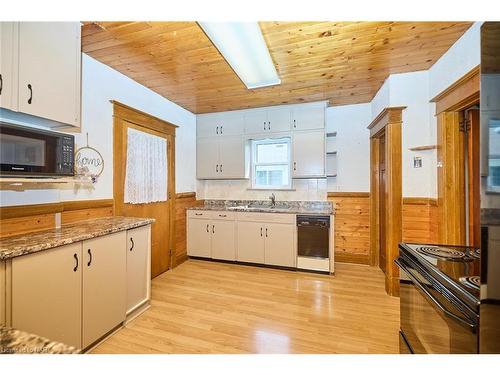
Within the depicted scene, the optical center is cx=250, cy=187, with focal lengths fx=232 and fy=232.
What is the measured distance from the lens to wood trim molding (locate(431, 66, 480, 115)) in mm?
1847

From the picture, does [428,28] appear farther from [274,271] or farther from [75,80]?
[274,271]

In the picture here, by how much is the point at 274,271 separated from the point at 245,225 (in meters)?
0.82

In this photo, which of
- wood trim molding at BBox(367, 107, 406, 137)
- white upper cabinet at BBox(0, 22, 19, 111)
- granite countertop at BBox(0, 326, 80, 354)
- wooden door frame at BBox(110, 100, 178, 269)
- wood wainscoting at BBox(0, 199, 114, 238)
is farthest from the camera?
wood trim molding at BBox(367, 107, 406, 137)

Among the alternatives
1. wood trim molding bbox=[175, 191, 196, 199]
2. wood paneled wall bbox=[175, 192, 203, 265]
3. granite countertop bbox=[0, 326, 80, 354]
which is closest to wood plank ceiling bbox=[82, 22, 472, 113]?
wood trim molding bbox=[175, 191, 196, 199]

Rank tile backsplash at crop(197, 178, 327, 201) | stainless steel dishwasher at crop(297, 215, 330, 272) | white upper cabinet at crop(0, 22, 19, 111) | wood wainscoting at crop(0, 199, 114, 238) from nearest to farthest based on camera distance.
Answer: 1. white upper cabinet at crop(0, 22, 19, 111)
2. wood wainscoting at crop(0, 199, 114, 238)
3. stainless steel dishwasher at crop(297, 215, 330, 272)
4. tile backsplash at crop(197, 178, 327, 201)

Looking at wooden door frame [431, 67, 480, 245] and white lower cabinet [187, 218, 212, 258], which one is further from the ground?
wooden door frame [431, 67, 480, 245]

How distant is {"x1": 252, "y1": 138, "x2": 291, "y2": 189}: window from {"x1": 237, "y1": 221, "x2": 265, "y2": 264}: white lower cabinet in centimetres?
85

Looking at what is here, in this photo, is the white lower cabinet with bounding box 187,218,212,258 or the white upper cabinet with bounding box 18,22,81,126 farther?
the white lower cabinet with bounding box 187,218,212,258

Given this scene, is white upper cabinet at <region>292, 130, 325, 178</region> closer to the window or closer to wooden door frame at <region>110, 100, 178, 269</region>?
the window

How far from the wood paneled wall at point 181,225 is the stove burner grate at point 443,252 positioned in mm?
3224

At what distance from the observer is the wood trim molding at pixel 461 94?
185cm

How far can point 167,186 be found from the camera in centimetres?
354

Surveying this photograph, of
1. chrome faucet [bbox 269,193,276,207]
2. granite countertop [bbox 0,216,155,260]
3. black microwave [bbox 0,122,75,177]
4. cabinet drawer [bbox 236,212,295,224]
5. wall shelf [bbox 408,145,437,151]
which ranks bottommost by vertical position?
cabinet drawer [bbox 236,212,295,224]

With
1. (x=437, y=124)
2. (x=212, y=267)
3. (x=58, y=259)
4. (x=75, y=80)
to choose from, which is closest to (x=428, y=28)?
(x=437, y=124)
